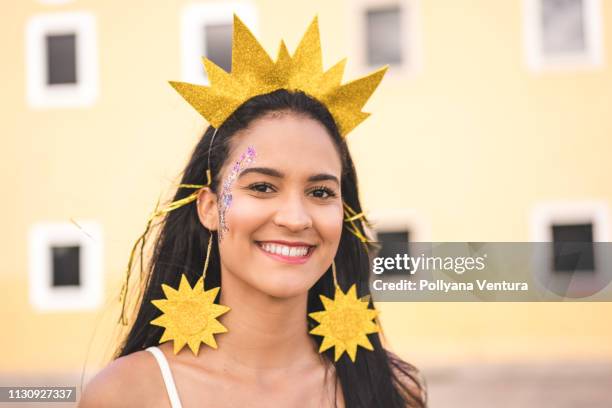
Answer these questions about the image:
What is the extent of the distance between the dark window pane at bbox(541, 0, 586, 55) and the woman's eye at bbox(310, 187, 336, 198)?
1274cm

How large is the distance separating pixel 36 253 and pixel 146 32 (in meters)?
3.96

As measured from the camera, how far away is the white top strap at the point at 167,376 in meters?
2.52

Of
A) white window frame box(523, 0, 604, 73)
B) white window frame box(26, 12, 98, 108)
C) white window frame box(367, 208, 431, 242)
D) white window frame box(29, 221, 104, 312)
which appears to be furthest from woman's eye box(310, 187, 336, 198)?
white window frame box(26, 12, 98, 108)

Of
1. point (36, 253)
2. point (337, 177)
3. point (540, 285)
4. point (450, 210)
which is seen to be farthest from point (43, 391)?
point (36, 253)

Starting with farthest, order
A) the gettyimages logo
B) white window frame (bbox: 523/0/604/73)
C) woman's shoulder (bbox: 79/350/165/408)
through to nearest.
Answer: white window frame (bbox: 523/0/604/73)
the gettyimages logo
woman's shoulder (bbox: 79/350/165/408)

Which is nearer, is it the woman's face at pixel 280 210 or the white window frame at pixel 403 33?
the woman's face at pixel 280 210

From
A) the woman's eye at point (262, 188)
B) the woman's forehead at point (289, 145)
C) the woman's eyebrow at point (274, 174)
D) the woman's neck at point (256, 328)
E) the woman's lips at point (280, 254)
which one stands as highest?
the woman's forehead at point (289, 145)

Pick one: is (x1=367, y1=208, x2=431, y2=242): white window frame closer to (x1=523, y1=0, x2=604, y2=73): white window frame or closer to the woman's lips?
(x1=523, y1=0, x2=604, y2=73): white window frame

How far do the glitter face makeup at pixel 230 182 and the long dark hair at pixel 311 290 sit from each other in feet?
0.33

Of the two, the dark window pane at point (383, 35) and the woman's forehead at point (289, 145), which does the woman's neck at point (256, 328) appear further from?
the dark window pane at point (383, 35)

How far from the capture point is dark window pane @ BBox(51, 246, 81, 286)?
1556cm

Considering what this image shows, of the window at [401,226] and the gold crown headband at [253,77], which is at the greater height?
the gold crown headband at [253,77]

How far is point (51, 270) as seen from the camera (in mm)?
15625

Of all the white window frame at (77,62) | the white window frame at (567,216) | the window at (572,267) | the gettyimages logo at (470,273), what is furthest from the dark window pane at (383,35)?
the gettyimages logo at (470,273)
